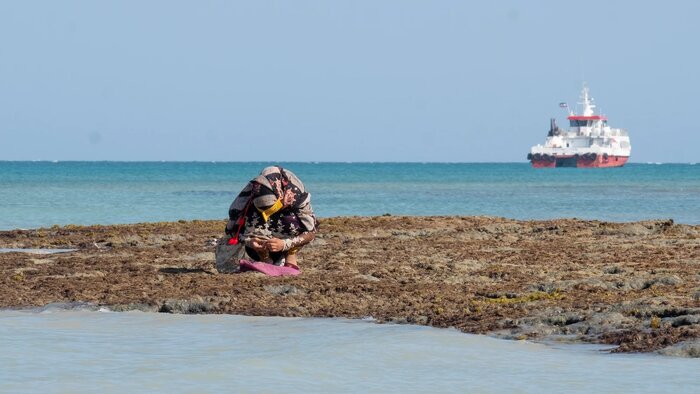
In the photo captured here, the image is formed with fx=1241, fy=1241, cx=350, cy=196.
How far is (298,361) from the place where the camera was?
969 centimetres

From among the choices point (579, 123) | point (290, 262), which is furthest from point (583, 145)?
point (290, 262)

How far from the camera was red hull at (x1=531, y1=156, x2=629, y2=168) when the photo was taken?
129m

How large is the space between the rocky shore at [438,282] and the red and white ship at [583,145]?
11006cm

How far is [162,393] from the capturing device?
333 inches

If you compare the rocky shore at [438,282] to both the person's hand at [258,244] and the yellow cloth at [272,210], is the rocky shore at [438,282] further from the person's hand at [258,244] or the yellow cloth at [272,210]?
the yellow cloth at [272,210]

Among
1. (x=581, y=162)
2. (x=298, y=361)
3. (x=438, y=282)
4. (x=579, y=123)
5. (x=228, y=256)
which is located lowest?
(x=581, y=162)

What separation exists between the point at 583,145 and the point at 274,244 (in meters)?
120

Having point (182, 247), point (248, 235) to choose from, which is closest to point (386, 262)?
point (248, 235)

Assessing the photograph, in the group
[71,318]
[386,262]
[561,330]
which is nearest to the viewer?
[561,330]

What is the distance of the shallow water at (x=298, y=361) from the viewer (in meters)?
8.73

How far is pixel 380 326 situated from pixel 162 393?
132 inches

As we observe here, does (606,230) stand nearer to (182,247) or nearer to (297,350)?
(182,247)

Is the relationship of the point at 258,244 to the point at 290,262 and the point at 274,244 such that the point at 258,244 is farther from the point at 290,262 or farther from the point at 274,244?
the point at 290,262

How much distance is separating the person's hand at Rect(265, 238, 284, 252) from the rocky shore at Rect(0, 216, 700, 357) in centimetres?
46
